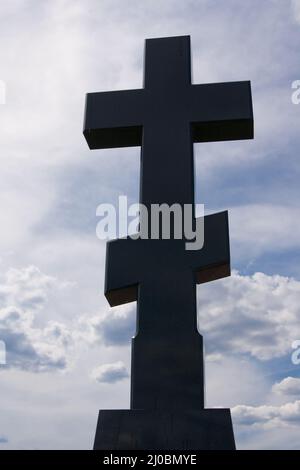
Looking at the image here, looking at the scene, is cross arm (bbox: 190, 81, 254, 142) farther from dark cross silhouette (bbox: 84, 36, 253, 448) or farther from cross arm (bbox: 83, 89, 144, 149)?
cross arm (bbox: 83, 89, 144, 149)

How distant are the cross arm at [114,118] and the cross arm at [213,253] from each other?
180 centimetres

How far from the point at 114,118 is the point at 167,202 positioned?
1.63m

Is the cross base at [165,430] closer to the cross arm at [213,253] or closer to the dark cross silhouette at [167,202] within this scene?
the dark cross silhouette at [167,202]

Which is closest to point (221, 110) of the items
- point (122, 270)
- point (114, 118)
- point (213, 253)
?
point (114, 118)

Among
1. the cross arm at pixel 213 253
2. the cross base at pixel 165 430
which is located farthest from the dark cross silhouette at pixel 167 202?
the cross base at pixel 165 430

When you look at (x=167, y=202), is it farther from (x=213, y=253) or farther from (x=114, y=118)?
(x=114, y=118)

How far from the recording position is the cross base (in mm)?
6004

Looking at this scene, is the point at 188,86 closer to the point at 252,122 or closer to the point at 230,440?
the point at 252,122

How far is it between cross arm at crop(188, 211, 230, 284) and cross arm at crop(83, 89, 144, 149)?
5.91ft

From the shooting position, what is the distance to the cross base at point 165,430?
19.7 feet

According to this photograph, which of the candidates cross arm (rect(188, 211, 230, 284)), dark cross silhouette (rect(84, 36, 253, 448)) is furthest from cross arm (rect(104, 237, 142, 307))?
cross arm (rect(188, 211, 230, 284))

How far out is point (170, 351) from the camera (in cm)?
657

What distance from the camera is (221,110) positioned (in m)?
7.98

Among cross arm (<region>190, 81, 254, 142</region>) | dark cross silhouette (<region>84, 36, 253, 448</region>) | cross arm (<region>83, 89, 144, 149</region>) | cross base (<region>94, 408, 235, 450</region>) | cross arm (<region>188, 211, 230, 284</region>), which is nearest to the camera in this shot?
cross base (<region>94, 408, 235, 450</region>)
